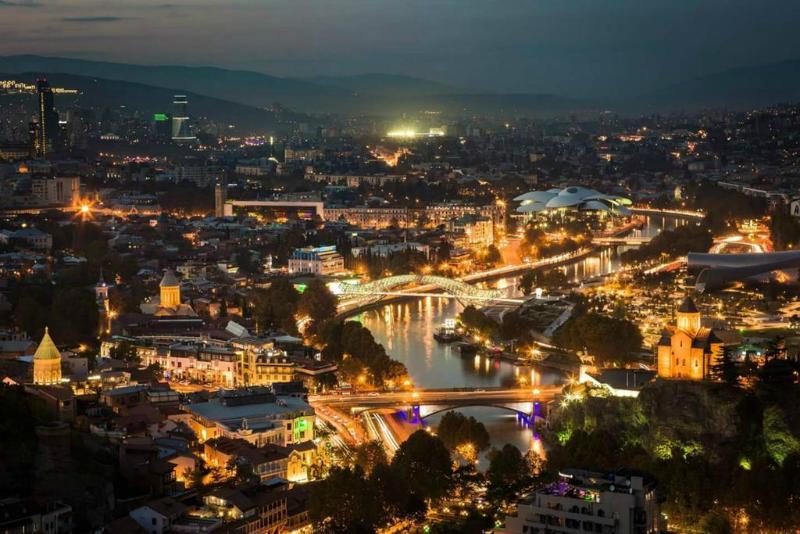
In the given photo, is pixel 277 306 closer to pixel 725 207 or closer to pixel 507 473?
pixel 507 473

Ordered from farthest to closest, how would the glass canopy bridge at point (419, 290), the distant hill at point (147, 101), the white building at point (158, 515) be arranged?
the distant hill at point (147, 101) → the glass canopy bridge at point (419, 290) → the white building at point (158, 515)

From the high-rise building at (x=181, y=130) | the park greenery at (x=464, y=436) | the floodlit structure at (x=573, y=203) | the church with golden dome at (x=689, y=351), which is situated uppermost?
the high-rise building at (x=181, y=130)

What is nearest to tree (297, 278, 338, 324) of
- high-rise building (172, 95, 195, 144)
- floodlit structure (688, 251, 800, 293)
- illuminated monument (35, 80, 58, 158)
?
floodlit structure (688, 251, 800, 293)

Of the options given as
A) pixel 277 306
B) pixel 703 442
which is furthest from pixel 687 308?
pixel 277 306

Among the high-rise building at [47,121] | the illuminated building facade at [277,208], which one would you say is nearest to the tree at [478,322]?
the illuminated building facade at [277,208]

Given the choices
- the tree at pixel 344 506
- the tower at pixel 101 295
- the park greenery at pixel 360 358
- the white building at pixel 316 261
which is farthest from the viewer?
the white building at pixel 316 261

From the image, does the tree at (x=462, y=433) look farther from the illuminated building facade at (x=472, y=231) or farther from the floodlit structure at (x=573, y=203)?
the floodlit structure at (x=573, y=203)

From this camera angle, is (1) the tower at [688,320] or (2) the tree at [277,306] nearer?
(1) the tower at [688,320]
